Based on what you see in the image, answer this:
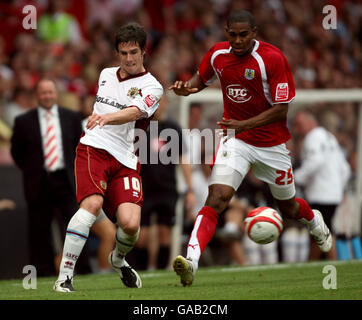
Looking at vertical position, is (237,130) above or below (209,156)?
below

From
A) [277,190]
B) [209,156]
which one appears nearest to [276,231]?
[277,190]

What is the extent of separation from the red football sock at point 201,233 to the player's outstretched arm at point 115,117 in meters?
1.15

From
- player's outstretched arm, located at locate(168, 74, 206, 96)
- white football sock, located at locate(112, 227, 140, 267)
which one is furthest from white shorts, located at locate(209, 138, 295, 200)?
white football sock, located at locate(112, 227, 140, 267)

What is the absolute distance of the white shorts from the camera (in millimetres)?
8258

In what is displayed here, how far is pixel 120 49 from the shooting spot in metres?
7.84

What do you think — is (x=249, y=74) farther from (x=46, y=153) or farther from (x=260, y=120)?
(x=46, y=153)

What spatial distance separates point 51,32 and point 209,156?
4198 millimetres

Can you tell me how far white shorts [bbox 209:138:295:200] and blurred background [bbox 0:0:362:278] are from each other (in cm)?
455

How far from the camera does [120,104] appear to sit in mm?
7898

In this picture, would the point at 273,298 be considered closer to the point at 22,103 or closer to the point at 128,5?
the point at 22,103

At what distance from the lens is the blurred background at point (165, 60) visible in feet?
42.6

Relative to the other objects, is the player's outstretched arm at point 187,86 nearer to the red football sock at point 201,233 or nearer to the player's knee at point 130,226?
the red football sock at point 201,233

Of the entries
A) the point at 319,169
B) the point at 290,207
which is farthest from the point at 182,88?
the point at 319,169

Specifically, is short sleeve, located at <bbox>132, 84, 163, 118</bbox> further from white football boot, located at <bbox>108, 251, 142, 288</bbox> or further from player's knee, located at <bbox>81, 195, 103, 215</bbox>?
white football boot, located at <bbox>108, 251, 142, 288</bbox>
